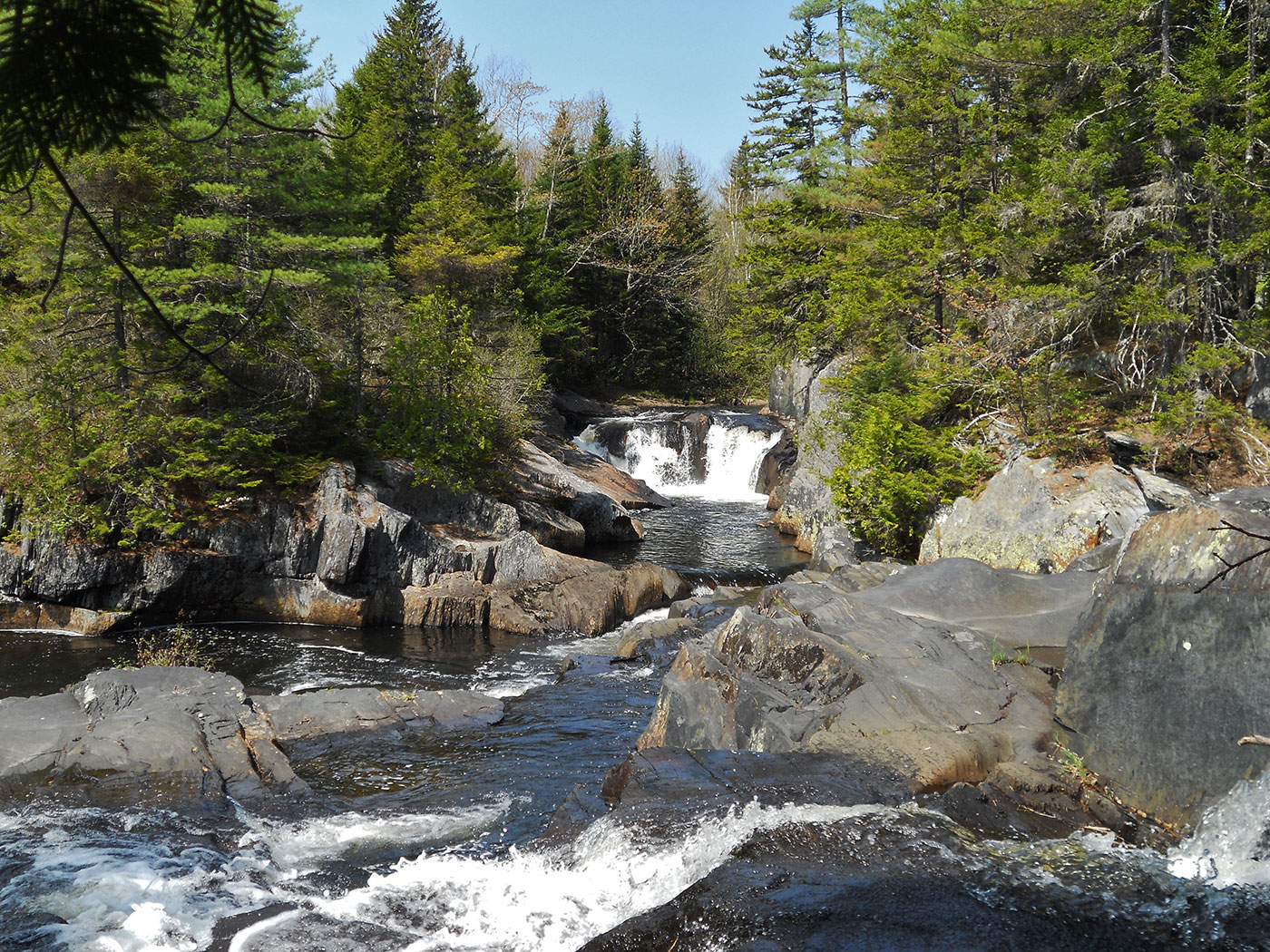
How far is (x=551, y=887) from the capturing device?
564 centimetres

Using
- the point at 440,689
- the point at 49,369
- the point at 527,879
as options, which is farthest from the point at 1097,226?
the point at 49,369

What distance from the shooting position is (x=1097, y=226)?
1430 centimetres

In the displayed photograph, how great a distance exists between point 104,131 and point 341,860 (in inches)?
238

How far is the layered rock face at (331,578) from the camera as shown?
520 inches

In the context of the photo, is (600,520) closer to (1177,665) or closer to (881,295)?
(881,295)

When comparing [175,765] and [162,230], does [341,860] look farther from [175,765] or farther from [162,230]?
[162,230]

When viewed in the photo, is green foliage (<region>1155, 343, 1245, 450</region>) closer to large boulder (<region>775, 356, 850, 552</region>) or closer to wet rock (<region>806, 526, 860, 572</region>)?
wet rock (<region>806, 526, 860, 572</region>)

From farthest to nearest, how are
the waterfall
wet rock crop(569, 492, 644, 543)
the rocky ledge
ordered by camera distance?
the waterfall
wet rock crop(569, 492, 644, 543)
the rocky ledge

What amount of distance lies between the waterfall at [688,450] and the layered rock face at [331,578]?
1252cm

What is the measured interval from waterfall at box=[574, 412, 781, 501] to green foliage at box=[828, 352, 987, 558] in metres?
10.7

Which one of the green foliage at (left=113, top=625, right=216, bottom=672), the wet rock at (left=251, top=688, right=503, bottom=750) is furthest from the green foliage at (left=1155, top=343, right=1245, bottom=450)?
the green foliage at (left=113, top=625, right=216, bottom=672)

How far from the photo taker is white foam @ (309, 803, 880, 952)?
5250 millimetres

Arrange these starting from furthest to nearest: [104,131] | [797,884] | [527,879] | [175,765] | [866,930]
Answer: [175,765]
[527,879]
[797,884]
[866,930]
[104,131]

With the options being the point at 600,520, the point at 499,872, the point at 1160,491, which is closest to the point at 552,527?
the point at 600,520
